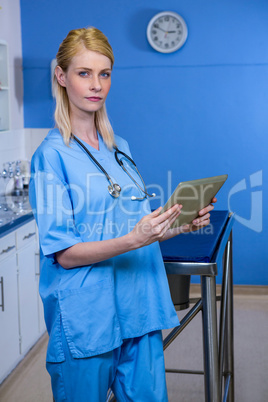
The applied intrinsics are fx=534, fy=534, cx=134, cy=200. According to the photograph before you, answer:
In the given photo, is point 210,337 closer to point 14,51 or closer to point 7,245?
point 7,245

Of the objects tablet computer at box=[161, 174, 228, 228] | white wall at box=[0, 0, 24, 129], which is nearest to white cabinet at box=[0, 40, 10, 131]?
white wall at box=[0, 0, 24, 129]

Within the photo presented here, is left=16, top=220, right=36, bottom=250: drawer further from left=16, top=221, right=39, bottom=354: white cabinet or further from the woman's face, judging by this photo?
the woman's face

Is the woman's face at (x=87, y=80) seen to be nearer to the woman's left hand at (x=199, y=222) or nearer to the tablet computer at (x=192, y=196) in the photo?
the tablet computer at (x=192, y=196)

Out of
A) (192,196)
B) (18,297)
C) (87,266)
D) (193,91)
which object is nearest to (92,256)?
(87,266)

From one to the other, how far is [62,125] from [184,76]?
2804 millimetres

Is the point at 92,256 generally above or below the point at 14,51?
below

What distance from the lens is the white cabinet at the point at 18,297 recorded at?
286cm

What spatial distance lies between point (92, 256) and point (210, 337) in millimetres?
493

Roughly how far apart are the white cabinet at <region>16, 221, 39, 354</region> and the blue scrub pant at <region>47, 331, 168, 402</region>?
169 cm

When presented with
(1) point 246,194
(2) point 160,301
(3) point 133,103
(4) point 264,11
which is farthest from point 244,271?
(2) point 160,301

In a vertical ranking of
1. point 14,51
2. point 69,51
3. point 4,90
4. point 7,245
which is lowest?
point 7,245

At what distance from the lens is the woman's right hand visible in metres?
1.29

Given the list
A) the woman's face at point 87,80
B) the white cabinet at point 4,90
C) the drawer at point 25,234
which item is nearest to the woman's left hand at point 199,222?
the woman's face at point 87,80

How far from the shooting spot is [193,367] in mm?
3092
